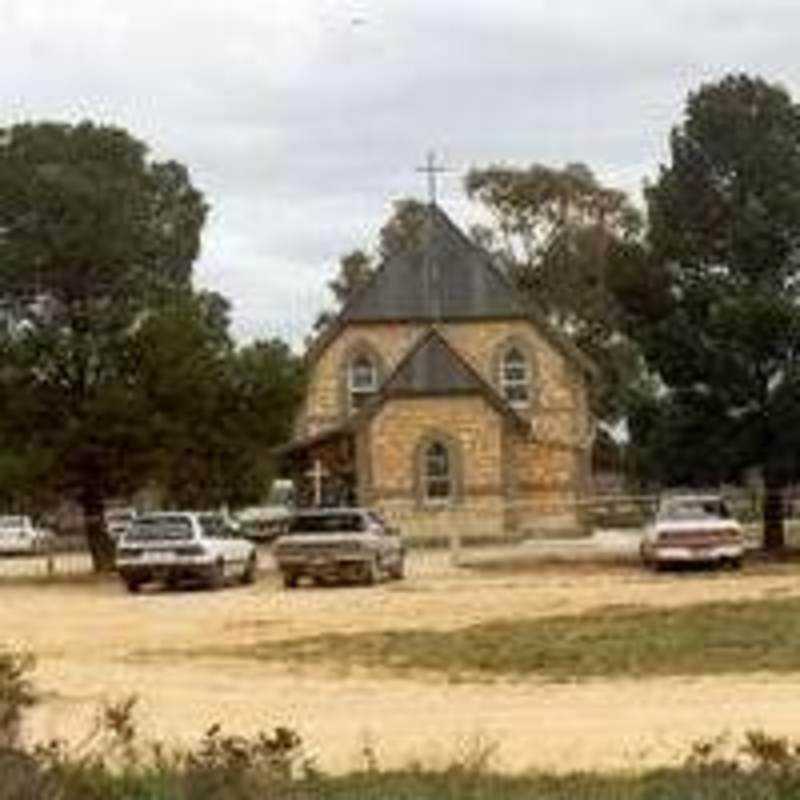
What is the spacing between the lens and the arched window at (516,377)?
268 ft

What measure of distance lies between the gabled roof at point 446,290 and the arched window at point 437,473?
7402 millimetres

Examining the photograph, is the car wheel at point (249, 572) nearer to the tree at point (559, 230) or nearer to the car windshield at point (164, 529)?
the car windshield at point (164, 529)

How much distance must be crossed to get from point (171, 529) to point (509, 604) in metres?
13.0

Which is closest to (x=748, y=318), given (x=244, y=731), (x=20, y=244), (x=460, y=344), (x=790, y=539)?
(x=790, y=539)

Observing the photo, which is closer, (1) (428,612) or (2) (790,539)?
(1) (428,612)

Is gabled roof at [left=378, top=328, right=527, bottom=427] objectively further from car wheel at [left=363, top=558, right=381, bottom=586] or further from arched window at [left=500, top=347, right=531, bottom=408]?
car wheel at [left=363, top=558, right=381, bottom=586]

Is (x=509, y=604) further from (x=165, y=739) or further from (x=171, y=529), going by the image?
(x=165, y=739)

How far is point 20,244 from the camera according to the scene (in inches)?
2384

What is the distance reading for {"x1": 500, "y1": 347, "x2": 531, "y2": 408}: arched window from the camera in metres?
81.6

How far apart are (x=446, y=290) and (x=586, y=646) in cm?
5043

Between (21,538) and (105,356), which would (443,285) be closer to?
(21,538)

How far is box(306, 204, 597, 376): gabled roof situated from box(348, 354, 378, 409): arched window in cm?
114

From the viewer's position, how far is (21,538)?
3413 inches

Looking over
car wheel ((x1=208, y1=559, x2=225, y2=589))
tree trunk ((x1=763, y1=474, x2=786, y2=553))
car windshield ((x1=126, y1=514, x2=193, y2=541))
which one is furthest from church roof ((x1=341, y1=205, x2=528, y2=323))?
car wheel ((x1=208, y1=559, x2=225, y2=589))
